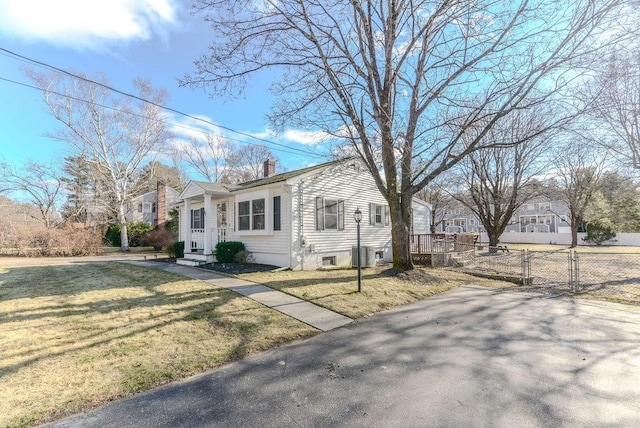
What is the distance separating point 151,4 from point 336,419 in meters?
10.9

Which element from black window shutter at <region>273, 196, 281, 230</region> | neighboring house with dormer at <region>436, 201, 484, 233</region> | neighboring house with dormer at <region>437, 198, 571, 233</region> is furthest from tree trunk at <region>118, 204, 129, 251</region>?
neighboring house with dormer at <region>436, 201, 484, 233</region>

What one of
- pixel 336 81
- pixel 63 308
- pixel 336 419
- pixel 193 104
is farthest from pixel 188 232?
pixel 336 419

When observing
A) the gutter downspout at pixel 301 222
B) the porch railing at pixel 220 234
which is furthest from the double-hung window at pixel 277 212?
the porch railing at pixel 220 234

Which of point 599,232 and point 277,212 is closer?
point 277,212

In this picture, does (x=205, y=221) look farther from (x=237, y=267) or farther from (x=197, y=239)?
(x=237, y=267)

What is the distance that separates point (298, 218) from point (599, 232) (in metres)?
37.4

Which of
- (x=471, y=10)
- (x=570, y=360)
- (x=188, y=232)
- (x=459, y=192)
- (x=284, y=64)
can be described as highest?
(x=471, y=10)

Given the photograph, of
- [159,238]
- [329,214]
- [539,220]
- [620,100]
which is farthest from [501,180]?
[539,220]

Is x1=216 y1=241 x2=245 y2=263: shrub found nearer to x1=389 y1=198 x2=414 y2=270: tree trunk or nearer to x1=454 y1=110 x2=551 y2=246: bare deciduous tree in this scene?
x1=389 y1=198 x2=414 y2=270: tree trunk

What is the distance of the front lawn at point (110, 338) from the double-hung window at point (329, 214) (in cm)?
567

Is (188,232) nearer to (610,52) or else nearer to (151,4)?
(151,4)

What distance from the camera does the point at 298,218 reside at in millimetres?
11805

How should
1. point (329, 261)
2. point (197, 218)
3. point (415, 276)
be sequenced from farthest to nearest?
point (197, 218) → point (329, 261) → point (415, 276)

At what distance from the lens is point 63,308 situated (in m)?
6.33
